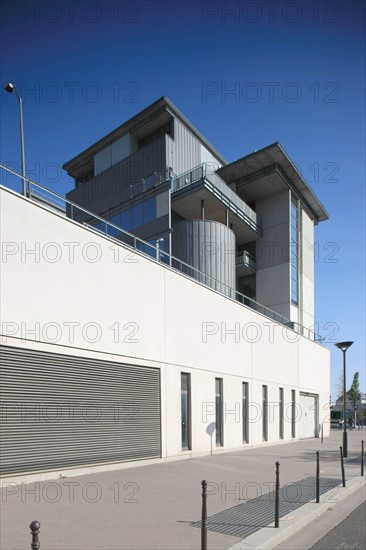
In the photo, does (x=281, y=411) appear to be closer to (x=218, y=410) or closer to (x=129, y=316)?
(x=218, y=410)

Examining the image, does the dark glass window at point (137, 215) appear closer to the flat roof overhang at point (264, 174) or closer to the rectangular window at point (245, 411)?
the flat roof overhang at point (264, 174)

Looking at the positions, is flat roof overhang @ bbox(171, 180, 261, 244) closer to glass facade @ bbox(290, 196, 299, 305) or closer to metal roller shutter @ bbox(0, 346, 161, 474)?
glass facade @ bbox(290, 196, 299, 305)

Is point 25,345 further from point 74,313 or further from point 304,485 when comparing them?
point 304,485

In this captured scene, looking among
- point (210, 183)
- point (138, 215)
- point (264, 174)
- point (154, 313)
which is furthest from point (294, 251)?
point (154, 313)

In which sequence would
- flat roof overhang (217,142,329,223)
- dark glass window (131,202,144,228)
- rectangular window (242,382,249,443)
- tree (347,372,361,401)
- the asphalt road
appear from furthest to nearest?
tree (347,372,361,401)
flat roof overhang (217,142,329,223)
dark glass window (131,202,144,228)
rectangular window (242,382,249,443)
the asphalt road

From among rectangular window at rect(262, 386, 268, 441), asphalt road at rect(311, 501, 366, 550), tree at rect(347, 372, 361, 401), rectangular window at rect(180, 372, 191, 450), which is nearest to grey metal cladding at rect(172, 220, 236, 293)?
rectangular window at rect(262, 386, 268, 441)

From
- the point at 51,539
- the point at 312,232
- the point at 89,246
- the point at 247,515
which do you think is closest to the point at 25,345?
Answer: the point at 89,246

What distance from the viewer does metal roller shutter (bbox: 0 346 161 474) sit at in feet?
33.9

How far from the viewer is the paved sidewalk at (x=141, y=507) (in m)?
6.03

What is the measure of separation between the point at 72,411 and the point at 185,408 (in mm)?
6174

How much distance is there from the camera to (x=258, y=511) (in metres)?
7.89

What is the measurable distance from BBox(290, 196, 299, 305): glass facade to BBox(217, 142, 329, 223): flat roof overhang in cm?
169

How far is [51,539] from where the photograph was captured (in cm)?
600

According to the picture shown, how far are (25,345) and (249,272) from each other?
27.0 m
